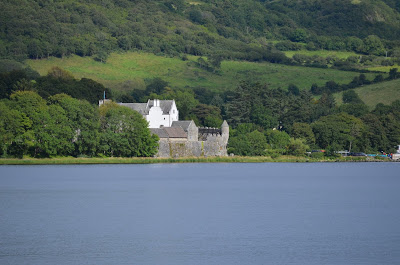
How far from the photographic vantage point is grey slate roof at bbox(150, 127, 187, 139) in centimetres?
7975

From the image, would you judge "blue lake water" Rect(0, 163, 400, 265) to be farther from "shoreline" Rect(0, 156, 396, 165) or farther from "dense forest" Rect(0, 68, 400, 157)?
"dense forest" Rect(0, 68, 400, 157)

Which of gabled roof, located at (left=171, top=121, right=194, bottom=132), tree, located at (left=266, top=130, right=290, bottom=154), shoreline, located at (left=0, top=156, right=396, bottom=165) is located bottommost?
shoreline, located at (left=0, top=156, right=396, bottom=165)

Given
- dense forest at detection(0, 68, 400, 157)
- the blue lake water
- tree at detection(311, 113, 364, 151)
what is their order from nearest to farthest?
the blue lake water < dense forest at detection(0, 68, 400, 157) < tree at detection(311, 113, 364, 151)

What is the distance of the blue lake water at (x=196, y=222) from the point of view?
22875mm

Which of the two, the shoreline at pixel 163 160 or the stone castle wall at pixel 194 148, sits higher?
the stone castle wall at pixel 194 148

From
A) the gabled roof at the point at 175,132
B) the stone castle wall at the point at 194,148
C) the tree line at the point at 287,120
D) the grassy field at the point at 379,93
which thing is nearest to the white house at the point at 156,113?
the gabled roof at the point at 175,132

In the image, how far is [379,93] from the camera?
139125 mm

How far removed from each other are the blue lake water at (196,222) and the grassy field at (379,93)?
287 ft

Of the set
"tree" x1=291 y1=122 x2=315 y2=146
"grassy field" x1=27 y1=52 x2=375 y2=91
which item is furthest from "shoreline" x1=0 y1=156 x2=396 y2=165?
"grassy field" x1=27 y1=52 x2=375 y2=91

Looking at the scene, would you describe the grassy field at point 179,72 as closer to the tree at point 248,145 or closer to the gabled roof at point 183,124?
the gabled roof at point 183,124

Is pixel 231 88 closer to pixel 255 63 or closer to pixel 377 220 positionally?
pixel 255 63

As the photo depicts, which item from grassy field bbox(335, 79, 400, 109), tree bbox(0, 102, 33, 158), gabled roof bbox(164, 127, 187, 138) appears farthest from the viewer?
grassy field bbox(335, 79, 400, 109)

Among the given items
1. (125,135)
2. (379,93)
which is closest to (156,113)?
(125,135)

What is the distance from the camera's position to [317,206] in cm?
3584
